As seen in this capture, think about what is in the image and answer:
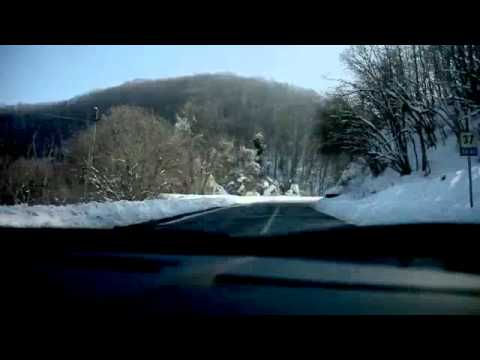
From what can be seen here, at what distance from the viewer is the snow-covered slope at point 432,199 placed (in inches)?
444

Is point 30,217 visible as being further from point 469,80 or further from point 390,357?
point 469,80

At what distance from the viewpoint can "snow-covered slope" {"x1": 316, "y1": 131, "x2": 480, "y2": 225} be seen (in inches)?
444

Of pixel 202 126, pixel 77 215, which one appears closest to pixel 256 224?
pixel 77 215

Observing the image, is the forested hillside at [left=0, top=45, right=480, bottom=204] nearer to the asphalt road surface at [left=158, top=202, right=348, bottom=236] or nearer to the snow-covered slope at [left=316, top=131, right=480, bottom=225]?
the snow-covered slope at [left=316, top=131, right=480, bottom=225]

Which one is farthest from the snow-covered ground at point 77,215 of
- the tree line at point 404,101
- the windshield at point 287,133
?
the tree line at point 404,101

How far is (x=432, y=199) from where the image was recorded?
15.8 metres

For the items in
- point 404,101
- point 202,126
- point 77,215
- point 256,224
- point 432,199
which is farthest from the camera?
point 202,126

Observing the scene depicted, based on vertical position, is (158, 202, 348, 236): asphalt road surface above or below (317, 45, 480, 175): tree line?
below

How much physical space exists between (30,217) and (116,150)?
661 inches

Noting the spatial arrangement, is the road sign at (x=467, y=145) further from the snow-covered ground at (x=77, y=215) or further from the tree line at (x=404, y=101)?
the snow-covered ground at (x=77, y=215)

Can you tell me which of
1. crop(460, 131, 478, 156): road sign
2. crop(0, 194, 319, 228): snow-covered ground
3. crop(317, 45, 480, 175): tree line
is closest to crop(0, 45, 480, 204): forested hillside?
crop(317, 45, 480, 175): tree line

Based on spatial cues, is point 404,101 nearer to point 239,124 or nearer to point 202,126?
point 239,124
